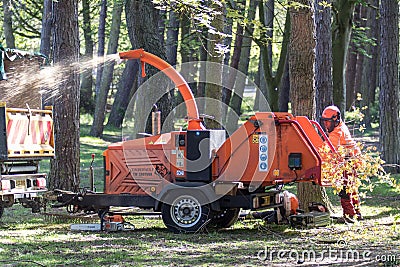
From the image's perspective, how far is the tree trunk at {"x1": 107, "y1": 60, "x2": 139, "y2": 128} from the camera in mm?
38312

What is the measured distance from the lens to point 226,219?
13312 mm

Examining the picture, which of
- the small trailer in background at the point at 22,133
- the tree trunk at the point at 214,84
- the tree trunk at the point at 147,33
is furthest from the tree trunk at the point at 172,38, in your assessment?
the small trailer in background at the point at 22,133

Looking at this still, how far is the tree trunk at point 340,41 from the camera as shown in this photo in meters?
20.4


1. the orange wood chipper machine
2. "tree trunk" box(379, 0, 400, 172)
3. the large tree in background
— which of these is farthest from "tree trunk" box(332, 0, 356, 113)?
the orange wood chipper machine

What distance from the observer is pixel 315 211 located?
13.6 metres

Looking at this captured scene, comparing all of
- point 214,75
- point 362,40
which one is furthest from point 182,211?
point 362,40

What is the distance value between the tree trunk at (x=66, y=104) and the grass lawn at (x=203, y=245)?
76.8 inches

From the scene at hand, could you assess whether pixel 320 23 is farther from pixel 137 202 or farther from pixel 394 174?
pixel 137 202

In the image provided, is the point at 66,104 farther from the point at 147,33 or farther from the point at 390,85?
the point at 390,85

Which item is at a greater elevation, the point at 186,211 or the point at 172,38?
the point at 172,38

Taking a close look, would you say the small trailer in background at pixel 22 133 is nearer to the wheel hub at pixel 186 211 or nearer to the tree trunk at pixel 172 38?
the wheel hub at pixel 186 211

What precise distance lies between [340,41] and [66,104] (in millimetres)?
8266

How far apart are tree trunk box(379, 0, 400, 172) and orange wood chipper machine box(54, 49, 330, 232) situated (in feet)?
32.0

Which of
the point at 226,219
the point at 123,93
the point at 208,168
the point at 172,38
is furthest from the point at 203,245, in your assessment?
the point at 123,93
